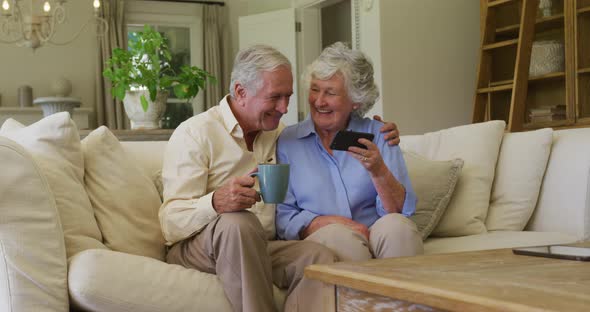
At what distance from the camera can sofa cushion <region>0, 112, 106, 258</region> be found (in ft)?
6.98

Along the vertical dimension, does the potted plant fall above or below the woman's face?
above

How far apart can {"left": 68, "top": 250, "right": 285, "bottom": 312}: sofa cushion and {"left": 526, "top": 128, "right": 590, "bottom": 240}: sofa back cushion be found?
1.33 meters

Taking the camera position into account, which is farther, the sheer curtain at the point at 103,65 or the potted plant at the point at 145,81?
the sheer curtain at the point at 103,65

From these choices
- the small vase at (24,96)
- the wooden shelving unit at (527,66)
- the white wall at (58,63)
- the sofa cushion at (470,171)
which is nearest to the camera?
the sofa cushion at (470,171)

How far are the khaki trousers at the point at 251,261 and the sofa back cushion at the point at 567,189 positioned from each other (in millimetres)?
1044

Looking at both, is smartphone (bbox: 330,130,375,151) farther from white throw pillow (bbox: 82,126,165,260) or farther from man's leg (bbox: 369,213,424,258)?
white throw pillow (bbox: 82,126,165,260)

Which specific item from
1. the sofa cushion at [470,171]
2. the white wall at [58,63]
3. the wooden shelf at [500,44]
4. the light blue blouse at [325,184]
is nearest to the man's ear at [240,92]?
the light blue blouse at [325,184]

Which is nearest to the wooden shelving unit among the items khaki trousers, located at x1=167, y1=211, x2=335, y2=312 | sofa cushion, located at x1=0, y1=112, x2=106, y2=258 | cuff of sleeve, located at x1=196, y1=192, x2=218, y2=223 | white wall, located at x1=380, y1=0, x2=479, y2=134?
white wall, located at x1=380, y1=0, x2=479, y2=134

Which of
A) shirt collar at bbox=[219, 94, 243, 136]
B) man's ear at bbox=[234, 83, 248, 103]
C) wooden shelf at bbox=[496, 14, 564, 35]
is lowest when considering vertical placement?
shirt collar at bbox=[219, 94, 243, 136]

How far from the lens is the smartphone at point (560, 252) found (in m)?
1.64

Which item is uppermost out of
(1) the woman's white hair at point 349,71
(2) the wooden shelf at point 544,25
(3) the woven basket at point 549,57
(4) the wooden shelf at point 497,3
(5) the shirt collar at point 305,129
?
(4) the wooden shelf at point 497,3

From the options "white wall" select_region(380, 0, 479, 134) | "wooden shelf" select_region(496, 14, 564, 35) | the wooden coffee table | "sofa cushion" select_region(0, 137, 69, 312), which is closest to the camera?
the wooden coffee table

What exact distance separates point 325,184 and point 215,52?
6.11 m

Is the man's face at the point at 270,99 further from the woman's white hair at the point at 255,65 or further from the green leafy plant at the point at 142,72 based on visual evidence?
the green leafy plant at the point at 142,72
